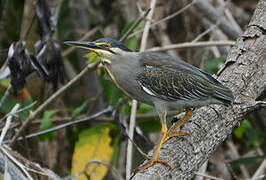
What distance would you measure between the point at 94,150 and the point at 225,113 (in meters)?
1.65

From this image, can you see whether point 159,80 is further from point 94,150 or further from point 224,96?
point 94,150

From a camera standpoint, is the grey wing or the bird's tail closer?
the bird's tail

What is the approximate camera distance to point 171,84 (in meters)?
3.12

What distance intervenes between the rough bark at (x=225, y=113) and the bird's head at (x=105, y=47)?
0.74 meters

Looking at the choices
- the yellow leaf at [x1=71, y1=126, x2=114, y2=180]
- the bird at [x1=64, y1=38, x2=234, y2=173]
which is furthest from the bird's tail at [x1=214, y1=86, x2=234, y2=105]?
the yellow leaf at [x1=71, y1=126, x2=114, y2=180]

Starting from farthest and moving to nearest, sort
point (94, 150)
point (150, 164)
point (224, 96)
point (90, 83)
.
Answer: point (90, 83)
point (94, 150)
point (224, 96)
point (150, 164)

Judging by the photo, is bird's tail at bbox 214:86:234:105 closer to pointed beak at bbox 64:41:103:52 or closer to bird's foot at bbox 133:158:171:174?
bird's foot at bbox 133:158:171:174

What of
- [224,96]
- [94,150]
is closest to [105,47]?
[224,96]

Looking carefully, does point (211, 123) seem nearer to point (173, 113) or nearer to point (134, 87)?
point (134, 87)

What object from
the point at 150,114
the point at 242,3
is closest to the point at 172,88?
the point at 150,114

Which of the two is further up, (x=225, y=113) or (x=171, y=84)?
(x=171, y=84)

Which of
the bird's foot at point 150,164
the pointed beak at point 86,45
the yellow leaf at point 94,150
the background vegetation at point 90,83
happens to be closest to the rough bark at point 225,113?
the bird's foot at point 150,164

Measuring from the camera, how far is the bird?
121 inches

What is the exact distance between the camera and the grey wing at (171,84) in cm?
309
